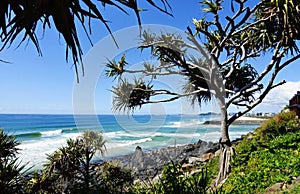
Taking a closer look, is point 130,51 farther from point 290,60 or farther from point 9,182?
point 9,182

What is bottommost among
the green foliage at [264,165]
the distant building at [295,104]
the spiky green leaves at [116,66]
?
the green foliage at [264,165]

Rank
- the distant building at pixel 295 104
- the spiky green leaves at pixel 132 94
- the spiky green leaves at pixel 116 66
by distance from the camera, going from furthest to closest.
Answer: the distant building at pixel 295 104
the spiky green leaves at pixel 132 94
the spiky green leaves at pixel 116 66

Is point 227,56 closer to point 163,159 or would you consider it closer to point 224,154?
point 224,154

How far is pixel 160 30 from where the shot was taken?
955 centimetres

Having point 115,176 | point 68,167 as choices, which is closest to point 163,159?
point 115,176

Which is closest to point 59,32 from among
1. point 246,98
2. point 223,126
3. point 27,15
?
point 27,15

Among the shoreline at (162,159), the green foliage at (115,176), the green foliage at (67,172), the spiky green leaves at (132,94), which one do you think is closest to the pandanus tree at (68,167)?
the green foliage at (67,172)

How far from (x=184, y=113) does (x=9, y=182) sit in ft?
25.8

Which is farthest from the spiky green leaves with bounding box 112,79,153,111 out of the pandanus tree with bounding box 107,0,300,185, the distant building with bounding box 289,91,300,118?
the distant building with bounding box 289,91,300,118

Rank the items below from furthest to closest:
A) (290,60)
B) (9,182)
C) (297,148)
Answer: (290,60), (297,148), (9,182)

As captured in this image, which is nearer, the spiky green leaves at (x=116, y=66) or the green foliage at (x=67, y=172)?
the green foliage at (x=67, y=172)

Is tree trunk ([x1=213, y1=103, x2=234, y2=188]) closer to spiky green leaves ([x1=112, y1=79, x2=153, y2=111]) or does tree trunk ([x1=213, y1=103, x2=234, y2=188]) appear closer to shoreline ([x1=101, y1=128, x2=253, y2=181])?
spiky green leaves ([x1=112, y1=79, x2=153, y2=111])

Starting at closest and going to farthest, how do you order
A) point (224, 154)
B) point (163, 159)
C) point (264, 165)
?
point (264, 165)
point (224, 154)
point (163, 159)

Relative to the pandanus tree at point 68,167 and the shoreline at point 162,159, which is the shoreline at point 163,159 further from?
the pandanus tree at point 68,167
